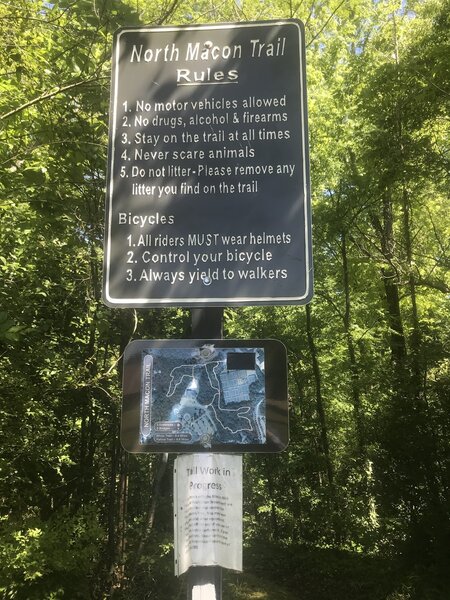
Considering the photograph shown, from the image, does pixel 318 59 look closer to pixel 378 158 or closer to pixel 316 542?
pixel 378 158

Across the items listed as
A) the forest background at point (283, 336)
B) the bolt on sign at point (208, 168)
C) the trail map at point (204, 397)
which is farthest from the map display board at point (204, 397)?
the forest background at point (283, 336)

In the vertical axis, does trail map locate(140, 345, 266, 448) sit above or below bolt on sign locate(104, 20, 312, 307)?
below

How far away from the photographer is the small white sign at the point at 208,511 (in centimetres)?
164

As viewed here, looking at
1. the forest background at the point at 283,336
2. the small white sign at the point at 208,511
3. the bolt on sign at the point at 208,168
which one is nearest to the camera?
the small white sign at the point at 208,511

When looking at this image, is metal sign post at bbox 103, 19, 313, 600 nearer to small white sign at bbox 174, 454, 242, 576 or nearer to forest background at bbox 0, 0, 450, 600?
small white sign at bbox 174, 454, 242, 576

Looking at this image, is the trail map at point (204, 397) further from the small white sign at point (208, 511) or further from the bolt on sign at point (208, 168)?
the bolt on sign at point (208, 168)

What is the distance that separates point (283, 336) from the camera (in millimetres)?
13805

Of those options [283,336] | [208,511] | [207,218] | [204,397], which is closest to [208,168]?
[207,218]

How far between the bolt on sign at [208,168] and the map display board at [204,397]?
191mm

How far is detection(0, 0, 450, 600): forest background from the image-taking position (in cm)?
439

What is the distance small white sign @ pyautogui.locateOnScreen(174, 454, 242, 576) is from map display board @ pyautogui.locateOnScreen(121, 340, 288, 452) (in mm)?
70

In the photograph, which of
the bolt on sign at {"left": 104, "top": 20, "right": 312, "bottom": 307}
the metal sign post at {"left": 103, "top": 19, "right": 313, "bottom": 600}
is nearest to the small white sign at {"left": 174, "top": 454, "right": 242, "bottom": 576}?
the metal sign post at {"left": 103, "top": 19, "right": 313, "bottom": 600}

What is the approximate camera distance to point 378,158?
9438mm

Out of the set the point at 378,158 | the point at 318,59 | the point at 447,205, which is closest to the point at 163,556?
the point at 378,158
